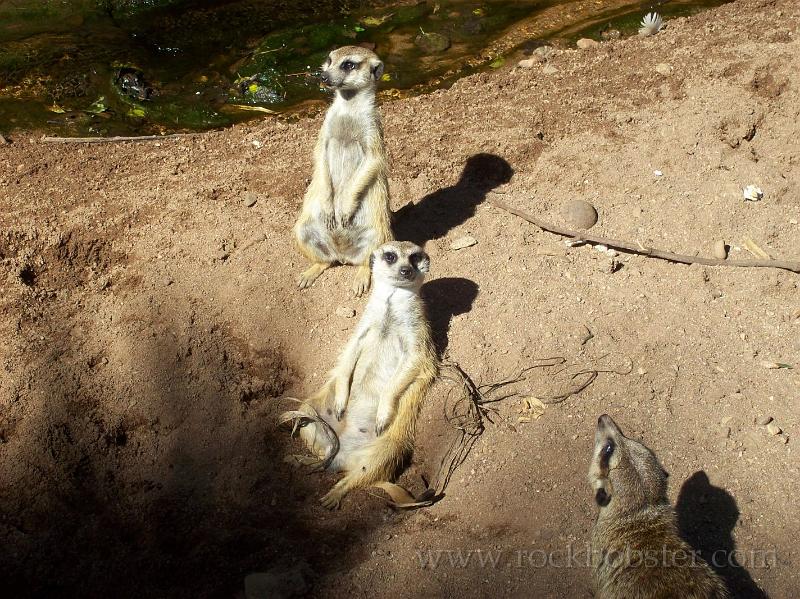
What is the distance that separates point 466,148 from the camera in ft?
15.2

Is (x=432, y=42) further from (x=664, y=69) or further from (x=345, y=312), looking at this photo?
(x=345, y=312)

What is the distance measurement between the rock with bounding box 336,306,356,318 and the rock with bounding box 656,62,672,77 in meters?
2.81

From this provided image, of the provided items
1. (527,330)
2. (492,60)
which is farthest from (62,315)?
(492,60)

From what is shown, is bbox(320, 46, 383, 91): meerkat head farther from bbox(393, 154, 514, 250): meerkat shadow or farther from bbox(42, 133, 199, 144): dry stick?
bbox(42, 133, 199, 144): dry stick

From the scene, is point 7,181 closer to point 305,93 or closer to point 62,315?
point 62,315

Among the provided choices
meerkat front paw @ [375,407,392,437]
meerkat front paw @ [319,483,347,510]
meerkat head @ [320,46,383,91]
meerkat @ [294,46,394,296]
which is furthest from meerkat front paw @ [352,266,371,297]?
meerkat front paw @ [319,483,347,510]

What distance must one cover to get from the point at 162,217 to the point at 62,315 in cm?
87

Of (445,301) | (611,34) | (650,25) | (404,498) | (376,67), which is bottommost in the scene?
(404,498)

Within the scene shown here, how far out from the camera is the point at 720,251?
12.2 ft

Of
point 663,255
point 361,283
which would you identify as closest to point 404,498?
point 361,283

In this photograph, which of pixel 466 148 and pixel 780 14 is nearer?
pixel 466 148

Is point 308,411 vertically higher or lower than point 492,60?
lower

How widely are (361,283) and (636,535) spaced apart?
1.99 meters

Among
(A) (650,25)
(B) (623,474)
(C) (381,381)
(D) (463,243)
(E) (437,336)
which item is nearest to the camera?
(B) (623,474)
